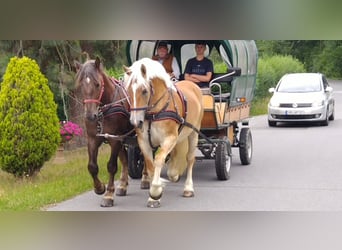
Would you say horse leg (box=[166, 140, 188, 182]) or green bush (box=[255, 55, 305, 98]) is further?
green bush (box=[255, 55, 305, 98])

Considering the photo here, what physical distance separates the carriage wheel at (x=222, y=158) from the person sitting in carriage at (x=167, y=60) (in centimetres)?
118

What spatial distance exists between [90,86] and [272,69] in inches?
739

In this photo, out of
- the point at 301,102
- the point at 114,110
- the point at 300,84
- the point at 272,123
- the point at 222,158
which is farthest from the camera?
the point at 300,84

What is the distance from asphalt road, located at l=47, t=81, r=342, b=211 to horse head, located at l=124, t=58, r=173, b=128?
1.19 m

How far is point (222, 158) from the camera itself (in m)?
7.98

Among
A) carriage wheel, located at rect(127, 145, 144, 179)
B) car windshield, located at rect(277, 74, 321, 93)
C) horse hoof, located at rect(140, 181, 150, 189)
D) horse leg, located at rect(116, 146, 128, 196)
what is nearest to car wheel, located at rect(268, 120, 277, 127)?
car windshield, located at rect(277, 74, 321, 93)

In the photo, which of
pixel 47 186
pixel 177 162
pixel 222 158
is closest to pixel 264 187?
pixel 222 158

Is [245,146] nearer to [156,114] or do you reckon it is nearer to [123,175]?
[123,175]

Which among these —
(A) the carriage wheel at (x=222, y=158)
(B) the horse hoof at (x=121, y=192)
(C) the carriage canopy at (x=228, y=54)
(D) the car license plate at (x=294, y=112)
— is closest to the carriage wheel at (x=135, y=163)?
(B) the horse hoof at (x=121, y=192)

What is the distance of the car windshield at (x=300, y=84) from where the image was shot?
16.5 m

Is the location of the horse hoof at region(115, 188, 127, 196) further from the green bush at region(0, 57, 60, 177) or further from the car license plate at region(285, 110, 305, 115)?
the car license plate at region(285, 110, 305, 115)

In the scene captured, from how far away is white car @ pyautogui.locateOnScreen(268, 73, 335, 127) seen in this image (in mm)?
15820

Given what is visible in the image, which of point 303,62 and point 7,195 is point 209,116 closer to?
point 7,195

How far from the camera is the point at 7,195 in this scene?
23.2 ft
